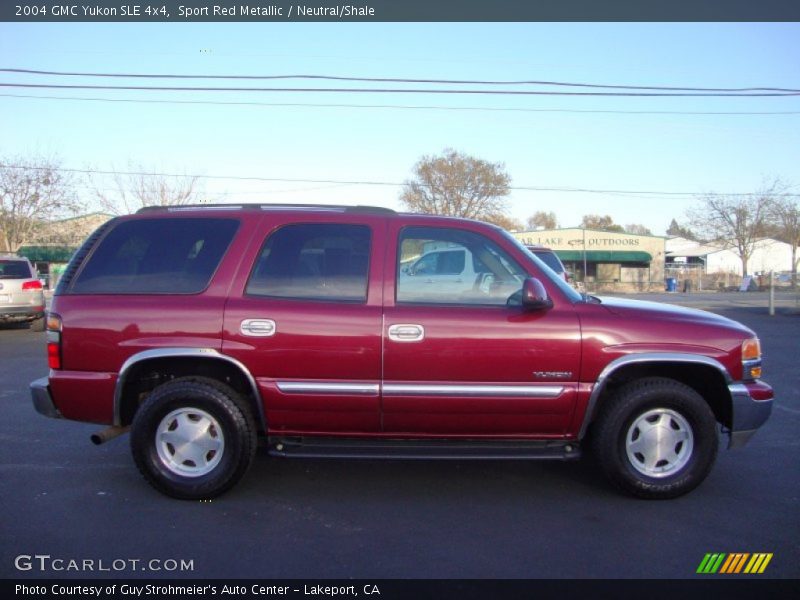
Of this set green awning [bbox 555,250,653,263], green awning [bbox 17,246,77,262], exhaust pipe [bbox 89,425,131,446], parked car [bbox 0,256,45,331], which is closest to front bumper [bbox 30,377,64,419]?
exhaust pipe [bbox 89,425,131,446]

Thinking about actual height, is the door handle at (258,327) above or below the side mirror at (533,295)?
below

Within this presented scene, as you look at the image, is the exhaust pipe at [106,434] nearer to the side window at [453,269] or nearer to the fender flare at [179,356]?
the fender flare at [179,356]

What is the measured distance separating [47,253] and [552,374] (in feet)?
Answer: 138

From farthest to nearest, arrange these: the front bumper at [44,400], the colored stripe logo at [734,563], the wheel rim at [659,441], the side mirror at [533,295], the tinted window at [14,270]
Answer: the tinted window at [14,270]
the front bumper at [44,400]
the wheel rim at [659,441]
the side mirror at [533,295]
the colored stripe logo at [734,563]

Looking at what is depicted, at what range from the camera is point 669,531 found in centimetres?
380

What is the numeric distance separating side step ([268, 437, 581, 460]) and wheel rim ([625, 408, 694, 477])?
38 cm

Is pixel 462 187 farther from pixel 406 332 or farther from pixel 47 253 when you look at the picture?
pixel 406 332

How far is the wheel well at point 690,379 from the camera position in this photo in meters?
4.27

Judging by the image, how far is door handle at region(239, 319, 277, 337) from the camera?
13.5 ft

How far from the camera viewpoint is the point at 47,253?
3944 centimetres

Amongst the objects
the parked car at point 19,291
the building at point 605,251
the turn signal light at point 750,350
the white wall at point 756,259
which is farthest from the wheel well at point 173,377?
the white wall at point 756,259
